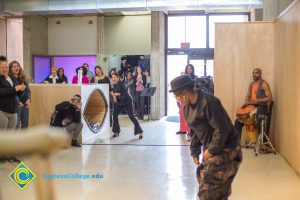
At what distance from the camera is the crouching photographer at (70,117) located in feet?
24.0

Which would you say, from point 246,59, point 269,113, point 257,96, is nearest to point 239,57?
point 246,59

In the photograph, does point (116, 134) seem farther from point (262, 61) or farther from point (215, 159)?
point (215, 159)

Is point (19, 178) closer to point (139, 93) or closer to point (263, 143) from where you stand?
point (263, 143)

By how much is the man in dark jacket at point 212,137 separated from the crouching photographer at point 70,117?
15.0ft

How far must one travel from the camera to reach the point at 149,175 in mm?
5547

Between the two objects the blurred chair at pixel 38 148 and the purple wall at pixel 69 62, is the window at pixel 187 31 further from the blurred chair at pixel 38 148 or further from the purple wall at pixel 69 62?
the blurred chair at pixel 38 148

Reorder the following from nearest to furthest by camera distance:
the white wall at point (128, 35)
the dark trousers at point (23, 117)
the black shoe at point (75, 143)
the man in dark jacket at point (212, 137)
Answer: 1. the man in dark jacket at point (212, 137)
2. the dark trousers at point (23, 117)
3. the black shoe at point (75, 143)
4. the white wall at point (128, 35)

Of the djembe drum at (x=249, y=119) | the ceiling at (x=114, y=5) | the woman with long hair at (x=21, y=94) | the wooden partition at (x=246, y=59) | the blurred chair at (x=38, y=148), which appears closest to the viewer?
the blurred chair at (x=38, y=148)

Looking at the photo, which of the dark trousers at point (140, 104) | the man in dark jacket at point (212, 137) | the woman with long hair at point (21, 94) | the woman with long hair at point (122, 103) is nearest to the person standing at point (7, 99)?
the woman with long hair at point (21, 94)

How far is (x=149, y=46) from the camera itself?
45.0 feet

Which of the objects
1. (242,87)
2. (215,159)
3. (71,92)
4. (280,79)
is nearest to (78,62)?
(71,92)

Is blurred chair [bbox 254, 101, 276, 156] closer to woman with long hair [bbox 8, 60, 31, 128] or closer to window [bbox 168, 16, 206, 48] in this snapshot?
woman with long hair [bbox 8, 60, 31, 128]

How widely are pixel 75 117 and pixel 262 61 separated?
3.57 metres

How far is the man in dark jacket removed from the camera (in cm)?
296
